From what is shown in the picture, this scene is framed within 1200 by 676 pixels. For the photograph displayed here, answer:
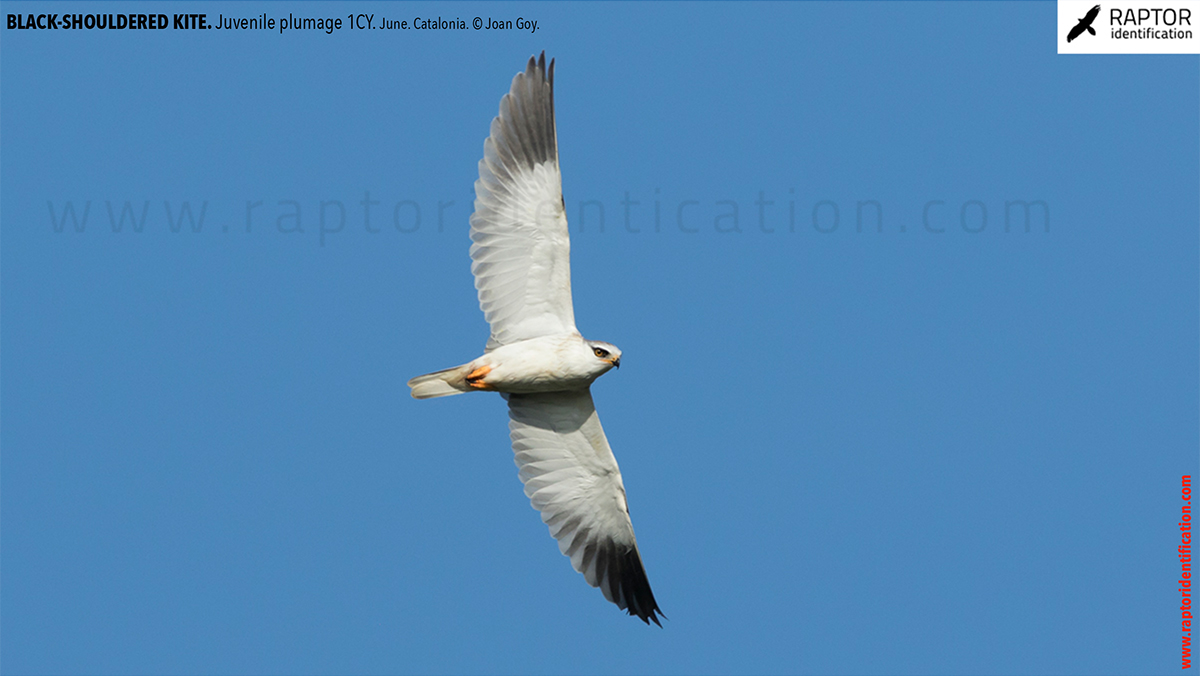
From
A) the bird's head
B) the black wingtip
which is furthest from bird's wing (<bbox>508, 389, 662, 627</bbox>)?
the bird's head

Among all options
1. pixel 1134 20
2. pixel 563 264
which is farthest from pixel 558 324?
pixel 1134 20

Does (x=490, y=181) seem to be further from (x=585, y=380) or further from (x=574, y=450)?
(x=574, y=450)

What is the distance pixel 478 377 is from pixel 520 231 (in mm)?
1574

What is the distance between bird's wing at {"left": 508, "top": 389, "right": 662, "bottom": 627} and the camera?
11172 mm

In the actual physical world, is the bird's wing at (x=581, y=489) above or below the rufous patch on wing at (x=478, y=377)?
below

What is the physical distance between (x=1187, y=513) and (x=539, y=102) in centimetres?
791

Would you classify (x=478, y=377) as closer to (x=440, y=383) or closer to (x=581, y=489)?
(x=440, y=383)

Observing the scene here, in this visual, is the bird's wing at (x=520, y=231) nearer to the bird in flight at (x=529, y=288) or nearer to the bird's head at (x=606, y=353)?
the bird in flight at (x=529, y=288)

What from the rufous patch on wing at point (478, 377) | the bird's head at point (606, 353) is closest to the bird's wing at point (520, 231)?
the rufous patch on wing at point (478, 377)

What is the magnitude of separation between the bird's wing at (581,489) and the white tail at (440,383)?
733 millimetres

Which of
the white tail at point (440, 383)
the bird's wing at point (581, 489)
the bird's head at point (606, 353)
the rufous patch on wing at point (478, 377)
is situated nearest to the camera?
the bird's head at point (606, 353)

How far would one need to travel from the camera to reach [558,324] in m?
10.7

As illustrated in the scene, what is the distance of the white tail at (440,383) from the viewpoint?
1066cm

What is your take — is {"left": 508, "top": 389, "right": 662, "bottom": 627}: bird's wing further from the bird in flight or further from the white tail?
the white tail
